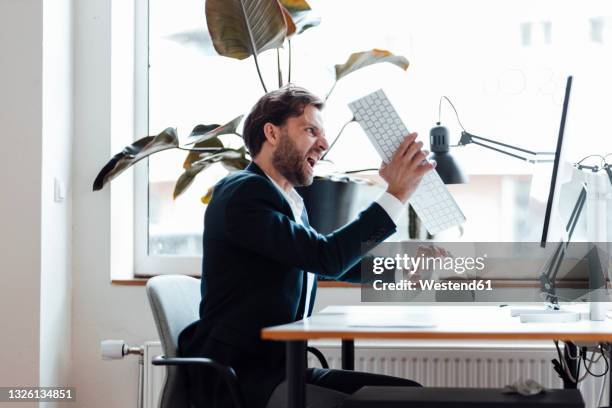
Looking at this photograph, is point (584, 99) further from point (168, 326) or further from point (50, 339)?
point (50, 339)

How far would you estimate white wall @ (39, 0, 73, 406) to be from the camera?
10.1 ft

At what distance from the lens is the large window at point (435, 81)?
3.29 metres

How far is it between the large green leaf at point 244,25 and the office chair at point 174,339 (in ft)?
3.37

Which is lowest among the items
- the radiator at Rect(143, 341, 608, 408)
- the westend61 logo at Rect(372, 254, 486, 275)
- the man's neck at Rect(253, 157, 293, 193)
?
the radiator at Rect(143, 341, 608, 408)

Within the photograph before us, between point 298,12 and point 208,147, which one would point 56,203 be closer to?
point 208,147

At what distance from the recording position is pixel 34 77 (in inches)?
121

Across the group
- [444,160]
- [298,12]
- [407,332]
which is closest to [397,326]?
[407,332]

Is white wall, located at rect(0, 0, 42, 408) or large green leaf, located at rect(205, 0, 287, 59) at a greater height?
large green leaf, located at rect(205, 0, 287, 59)

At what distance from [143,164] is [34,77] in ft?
2.01

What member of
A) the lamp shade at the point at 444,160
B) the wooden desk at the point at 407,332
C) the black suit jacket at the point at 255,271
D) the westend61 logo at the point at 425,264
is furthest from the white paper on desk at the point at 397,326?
the lamp shade at the point at 444,160

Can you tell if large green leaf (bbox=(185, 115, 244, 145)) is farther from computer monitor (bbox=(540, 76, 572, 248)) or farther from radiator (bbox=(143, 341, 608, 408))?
computer monitor (bbox=(540, 76, 572, 248))

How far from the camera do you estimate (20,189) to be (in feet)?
10.1

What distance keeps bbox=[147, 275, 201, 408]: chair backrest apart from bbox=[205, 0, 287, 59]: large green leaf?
1.03 meters

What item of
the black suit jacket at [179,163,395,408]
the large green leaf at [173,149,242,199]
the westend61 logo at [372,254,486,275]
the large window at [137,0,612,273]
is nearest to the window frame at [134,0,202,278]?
the large window at [137,0,612,273]
